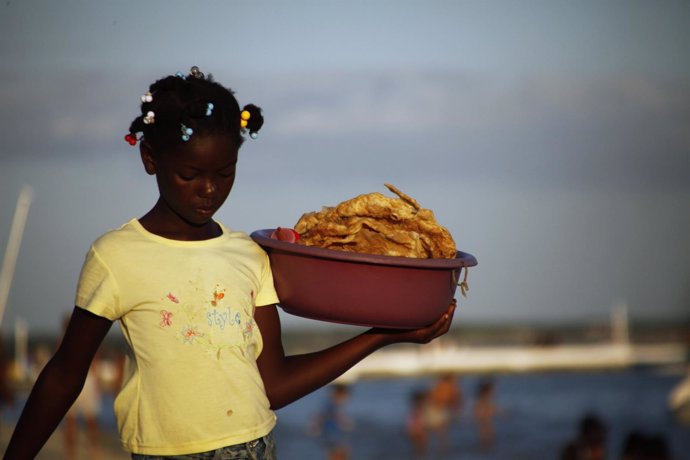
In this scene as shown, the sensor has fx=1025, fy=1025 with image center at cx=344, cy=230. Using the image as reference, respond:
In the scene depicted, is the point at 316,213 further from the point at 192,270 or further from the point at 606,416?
the point at 606,416

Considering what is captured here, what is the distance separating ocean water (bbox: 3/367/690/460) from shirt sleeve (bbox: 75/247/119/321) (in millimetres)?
14472

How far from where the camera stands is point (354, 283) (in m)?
2.40

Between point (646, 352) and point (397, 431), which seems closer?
point (397, 431)

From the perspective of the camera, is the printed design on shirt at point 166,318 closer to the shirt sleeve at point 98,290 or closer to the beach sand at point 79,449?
the shirt sleeve at point 98,290

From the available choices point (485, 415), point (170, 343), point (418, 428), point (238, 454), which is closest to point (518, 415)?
point (485, 415)

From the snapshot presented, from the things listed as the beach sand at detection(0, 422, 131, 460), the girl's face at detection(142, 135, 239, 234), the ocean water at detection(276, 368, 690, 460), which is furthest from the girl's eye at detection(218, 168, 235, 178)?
the ocean water at detection(276, 368, 690, 460)

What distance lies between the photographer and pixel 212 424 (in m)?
2.18

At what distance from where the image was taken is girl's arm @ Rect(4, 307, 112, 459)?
2.19 m

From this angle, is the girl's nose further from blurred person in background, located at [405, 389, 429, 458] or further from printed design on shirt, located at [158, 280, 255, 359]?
blurred person in background, located at [405, 389, 429, 458]

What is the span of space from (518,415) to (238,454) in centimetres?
2063

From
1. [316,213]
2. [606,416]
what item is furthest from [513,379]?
[316,213]

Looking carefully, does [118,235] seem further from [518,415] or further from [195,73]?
[518,415]

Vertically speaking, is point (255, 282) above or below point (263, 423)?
→ above

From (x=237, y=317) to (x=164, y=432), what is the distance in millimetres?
290
